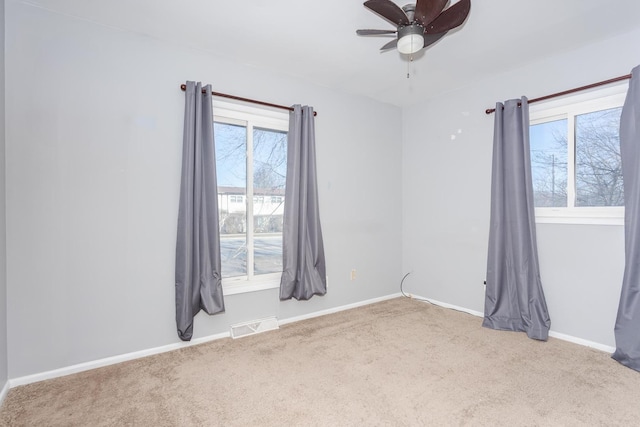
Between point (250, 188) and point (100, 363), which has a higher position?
point (250, 188)

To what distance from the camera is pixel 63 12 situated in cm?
228

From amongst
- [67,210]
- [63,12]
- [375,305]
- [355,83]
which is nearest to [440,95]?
[355,83]

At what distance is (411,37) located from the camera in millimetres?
2088

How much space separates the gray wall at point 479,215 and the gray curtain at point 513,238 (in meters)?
0.17

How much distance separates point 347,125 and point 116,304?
9.42 feet

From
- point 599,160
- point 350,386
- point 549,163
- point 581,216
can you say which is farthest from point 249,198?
point 599,160

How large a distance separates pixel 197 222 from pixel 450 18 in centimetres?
230

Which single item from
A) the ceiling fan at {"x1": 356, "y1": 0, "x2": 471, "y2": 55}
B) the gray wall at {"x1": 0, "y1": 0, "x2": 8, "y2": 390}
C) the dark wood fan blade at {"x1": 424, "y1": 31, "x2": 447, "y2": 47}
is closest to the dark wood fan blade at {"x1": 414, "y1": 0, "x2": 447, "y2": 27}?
the ceiling fan at {"x1": 356, "y1": 0, "x2": 471, "y2": 55}

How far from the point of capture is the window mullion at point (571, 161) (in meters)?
2.90

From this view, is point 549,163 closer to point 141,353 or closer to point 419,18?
point 419,18

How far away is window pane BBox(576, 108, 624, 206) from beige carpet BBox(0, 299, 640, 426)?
129cm

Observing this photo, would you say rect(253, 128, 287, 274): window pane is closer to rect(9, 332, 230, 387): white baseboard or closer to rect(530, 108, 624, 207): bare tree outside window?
rect(9, 332, 230, 387): white baseboard

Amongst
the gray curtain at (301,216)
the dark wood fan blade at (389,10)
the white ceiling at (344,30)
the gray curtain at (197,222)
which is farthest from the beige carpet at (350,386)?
the white ceiling at (344,30)

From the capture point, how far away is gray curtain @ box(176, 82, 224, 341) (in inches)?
104
